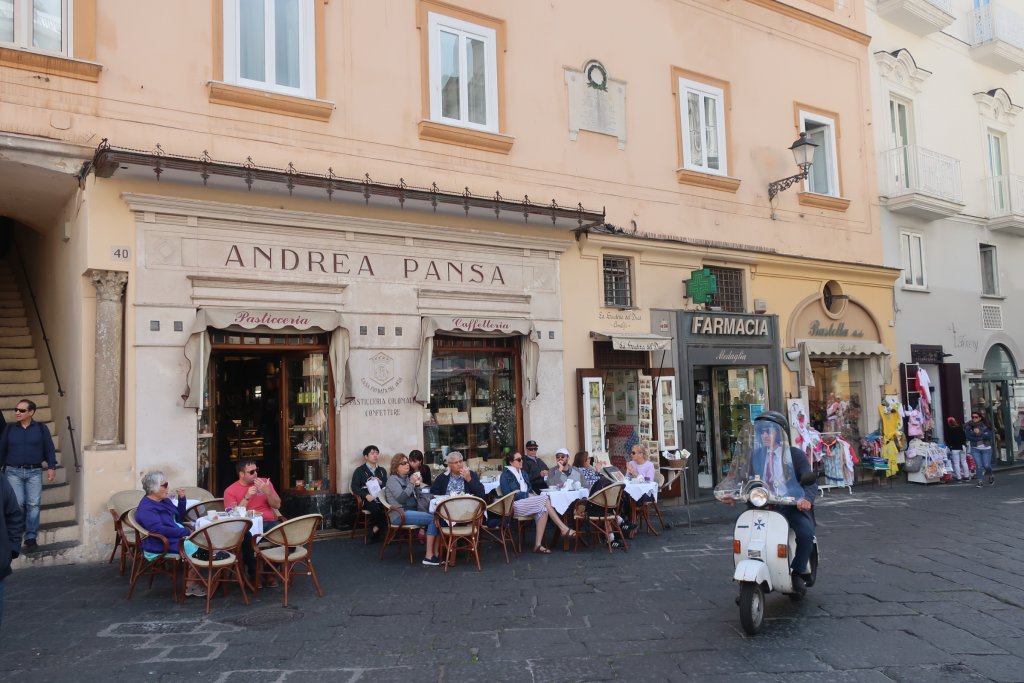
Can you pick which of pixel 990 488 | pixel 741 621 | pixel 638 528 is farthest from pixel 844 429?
pixel 741 621

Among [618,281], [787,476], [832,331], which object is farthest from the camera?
[832,331]

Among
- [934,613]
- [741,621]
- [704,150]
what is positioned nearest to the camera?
[741,621]

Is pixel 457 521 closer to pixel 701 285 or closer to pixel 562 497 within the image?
pixel 562 497

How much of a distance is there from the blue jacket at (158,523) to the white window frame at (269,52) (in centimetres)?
520

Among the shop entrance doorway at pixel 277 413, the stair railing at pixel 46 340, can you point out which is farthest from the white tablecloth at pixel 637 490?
the stair railing at pixel 46 340

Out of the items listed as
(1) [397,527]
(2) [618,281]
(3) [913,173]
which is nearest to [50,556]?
(1) [397,527]

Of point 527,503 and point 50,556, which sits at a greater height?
point 527,503

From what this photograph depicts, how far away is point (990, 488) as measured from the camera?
15.5m

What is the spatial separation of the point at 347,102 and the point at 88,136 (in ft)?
10.3

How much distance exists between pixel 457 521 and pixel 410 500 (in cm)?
98

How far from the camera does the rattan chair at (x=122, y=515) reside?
7.87 meters

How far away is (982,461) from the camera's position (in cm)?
1638

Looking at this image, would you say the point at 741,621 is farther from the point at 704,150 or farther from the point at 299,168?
the point at 704,150

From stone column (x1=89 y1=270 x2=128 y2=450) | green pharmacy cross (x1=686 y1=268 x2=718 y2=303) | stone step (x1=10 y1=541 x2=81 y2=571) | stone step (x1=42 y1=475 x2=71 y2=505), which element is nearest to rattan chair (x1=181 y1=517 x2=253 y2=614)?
stone step (x1=10 y1=541 x2=81 y2=571)
